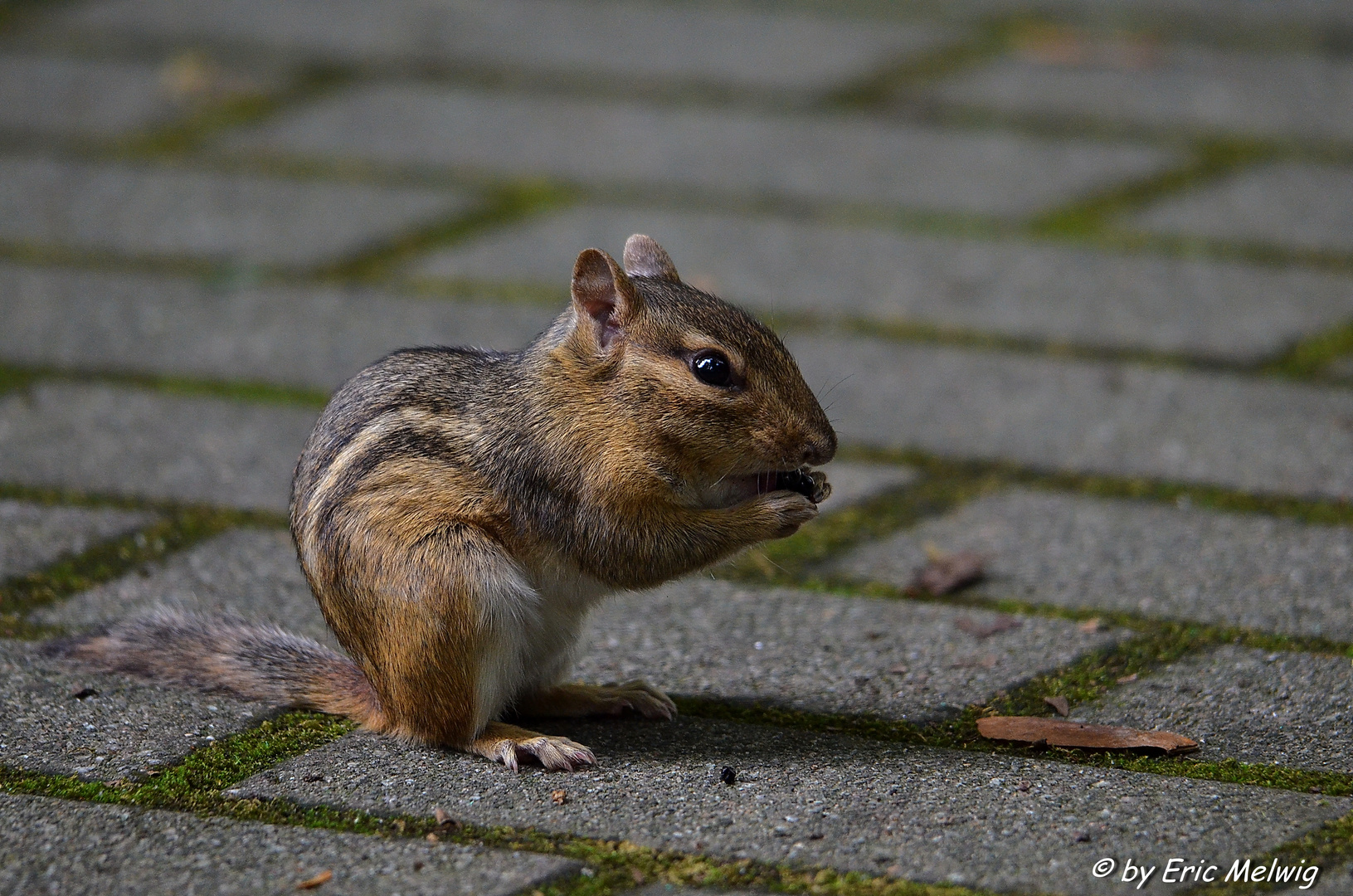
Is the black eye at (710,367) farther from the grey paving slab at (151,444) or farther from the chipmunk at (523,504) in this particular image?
the grey paving slab at (151,444)

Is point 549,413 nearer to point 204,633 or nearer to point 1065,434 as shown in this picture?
point 204,633

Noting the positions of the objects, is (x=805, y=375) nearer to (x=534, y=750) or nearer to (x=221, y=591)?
(x=221, y=591)

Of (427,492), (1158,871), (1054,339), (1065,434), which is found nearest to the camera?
(1158,871)

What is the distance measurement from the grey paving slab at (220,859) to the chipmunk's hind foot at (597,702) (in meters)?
0.66

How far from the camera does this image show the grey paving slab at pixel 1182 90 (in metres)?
7.25

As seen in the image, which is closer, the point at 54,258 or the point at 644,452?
the point at 644,452

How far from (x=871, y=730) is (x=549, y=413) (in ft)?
2.48

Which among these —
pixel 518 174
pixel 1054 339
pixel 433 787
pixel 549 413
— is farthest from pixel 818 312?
pixel 433 787

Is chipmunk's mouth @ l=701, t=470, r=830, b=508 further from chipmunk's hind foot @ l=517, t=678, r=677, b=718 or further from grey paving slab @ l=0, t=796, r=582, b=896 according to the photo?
grey paving slab @ l=0, t=796, r=582, b=896

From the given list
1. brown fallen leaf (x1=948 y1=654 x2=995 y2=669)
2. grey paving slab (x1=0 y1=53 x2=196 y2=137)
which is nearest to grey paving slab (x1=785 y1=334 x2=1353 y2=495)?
brown fallen leaf (x1=948 y1=654 x2=995 y2=669)

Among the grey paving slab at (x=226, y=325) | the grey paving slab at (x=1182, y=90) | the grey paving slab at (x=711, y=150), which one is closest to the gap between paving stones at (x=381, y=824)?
the grey paving slab at (x=226, y=325)

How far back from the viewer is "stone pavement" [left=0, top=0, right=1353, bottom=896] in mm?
2789

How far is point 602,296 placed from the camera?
335 cm

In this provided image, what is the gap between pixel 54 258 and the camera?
584cm
